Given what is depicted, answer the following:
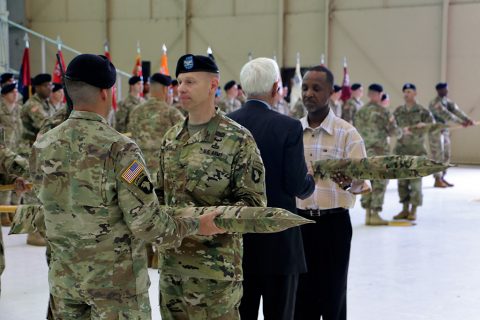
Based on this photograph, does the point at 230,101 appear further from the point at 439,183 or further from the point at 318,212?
the point at 318,212

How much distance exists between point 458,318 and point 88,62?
122 inches

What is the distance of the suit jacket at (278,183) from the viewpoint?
112 inches

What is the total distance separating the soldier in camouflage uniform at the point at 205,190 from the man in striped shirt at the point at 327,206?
3.02 feet

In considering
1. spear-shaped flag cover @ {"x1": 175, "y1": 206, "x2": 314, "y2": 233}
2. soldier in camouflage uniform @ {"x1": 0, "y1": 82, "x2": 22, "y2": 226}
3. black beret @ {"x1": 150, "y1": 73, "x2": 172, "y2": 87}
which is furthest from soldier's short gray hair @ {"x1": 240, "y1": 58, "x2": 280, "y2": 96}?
soldier in camouflage uniform @ {"x1": 0, "y1": 82, "x2": 22, "y2": 226}

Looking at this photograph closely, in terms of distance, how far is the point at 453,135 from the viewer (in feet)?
47.7

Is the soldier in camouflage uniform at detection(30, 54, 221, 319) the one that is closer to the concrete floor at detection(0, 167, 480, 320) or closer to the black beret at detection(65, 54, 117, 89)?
the black beret at detection(65, 54, 117, 89)

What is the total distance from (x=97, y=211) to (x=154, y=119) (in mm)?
4044

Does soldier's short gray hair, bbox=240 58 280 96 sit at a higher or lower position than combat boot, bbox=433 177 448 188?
higher

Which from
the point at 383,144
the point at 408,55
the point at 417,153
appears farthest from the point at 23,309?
the point at 408,55

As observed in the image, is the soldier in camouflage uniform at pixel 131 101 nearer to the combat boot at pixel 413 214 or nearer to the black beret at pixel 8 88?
the black beret at pixel 8 88

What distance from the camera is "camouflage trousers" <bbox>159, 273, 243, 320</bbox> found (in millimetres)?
2430

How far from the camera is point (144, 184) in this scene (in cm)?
219

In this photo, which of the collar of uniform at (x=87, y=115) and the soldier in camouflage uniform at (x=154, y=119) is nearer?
the collar of uniform at (x=87, y=115)

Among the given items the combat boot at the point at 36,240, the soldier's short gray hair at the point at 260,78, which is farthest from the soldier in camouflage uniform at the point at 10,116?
the soldier's short gray hair at the point at 260,78
